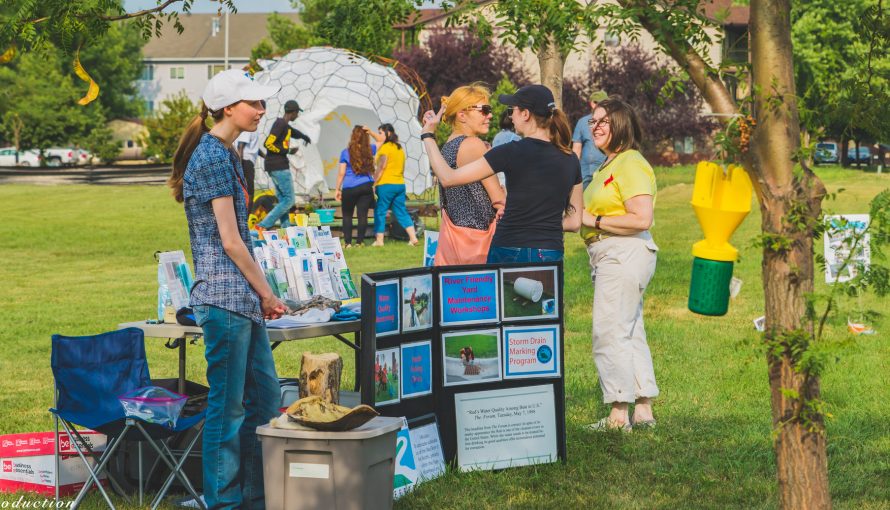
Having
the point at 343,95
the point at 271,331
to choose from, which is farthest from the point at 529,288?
the point at 343,95

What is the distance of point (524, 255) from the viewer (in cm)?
672

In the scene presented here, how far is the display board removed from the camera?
20.5ft

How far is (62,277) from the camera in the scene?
1673 centimetres

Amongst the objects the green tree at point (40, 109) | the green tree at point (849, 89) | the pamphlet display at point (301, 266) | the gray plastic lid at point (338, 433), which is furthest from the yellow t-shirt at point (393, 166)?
the green tree at point (40, 109)

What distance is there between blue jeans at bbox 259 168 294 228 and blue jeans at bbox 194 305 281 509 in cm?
1239

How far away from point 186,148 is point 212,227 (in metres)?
0.41

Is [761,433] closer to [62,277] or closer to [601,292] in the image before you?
[601,292]

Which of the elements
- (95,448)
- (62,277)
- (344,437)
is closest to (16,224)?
(62,277)

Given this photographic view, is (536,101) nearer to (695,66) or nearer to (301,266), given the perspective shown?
(301,266)

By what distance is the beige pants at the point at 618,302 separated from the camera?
7113 millimetres

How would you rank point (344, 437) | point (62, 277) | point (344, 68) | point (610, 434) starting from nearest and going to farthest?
point (344, 437) → point (610, 434) → point (62, 277) → point (344, 68)

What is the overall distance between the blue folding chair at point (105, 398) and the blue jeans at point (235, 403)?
8.7 inches

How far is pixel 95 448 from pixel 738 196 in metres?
3.55

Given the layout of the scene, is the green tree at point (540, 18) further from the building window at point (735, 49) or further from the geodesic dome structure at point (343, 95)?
the geodesic dome structure at point (343, 95)
